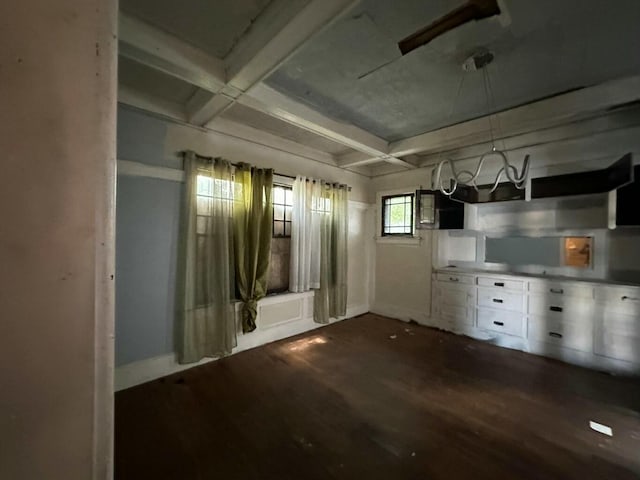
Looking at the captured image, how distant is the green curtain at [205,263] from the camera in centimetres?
273

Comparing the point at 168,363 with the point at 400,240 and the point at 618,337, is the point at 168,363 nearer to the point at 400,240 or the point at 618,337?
the point at 400,240

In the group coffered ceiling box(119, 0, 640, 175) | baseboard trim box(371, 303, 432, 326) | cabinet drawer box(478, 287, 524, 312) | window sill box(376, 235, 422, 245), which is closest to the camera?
coffered ceiling box(119, 0, 640, 175)

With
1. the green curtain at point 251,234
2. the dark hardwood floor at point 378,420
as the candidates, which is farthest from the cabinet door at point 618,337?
the green curtain at point 251,234

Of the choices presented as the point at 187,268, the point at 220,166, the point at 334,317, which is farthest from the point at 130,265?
the point at 334,317

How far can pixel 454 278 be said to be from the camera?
3.94 metres

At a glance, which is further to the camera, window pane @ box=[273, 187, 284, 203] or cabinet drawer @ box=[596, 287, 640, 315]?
window pane @ box=[273, 187, 284, 203]

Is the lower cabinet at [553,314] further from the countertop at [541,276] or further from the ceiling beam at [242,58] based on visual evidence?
the ceiling beam at [242,58]

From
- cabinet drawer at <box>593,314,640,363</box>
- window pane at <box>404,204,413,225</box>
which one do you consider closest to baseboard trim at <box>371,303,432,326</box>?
window pane at <box>404,204,413,225</box>

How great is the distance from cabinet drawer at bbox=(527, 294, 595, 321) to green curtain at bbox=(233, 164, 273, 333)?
10.9ft

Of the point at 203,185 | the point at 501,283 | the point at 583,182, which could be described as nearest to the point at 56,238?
the point at 203,185

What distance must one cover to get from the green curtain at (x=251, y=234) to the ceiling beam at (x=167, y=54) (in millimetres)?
1123

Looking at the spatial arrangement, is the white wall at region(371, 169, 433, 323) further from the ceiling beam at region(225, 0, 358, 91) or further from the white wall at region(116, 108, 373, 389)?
the ceiling beam at region(225, 0, 358, 91)

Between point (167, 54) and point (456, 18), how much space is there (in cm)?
185

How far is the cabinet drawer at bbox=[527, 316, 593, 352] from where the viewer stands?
9.64 ft
